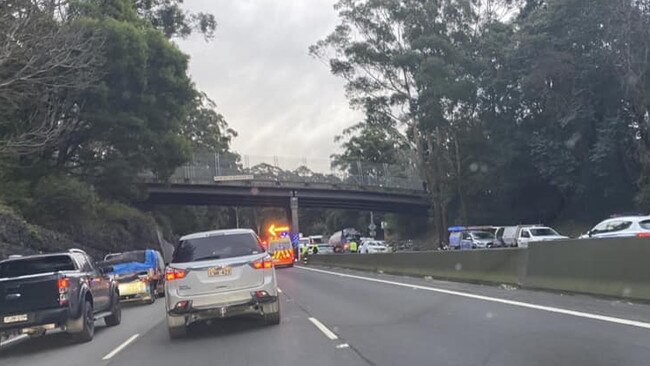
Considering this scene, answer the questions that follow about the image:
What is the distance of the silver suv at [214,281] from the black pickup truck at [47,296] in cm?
197

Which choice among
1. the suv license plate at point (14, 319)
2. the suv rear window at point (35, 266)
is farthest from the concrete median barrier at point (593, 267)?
the suv license plate at point (14, 319)

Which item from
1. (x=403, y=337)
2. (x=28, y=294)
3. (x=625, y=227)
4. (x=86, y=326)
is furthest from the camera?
(x=625, y=227)

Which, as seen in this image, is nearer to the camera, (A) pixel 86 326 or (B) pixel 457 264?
(A) pixel 86 326

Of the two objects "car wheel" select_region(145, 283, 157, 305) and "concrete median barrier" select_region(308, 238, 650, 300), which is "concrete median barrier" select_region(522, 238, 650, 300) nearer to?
"concrete median barrier" select_region(308, 238, 650, 300)

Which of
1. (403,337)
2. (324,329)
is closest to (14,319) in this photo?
(324,329)

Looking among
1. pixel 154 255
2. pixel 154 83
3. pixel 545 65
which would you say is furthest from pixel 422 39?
pixel 154 255

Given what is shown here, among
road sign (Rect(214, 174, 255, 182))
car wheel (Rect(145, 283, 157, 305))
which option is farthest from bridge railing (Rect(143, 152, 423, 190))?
car wheel (Rect(145, 283, 157, 305))

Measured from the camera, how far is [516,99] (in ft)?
156

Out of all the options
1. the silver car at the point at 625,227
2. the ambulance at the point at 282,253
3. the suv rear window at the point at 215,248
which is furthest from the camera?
the ambulance at the point at 282,253

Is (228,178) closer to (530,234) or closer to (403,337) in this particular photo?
(530,234)

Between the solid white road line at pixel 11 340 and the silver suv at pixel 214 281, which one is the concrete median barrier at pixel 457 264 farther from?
the solid white road line at pixel 11 340

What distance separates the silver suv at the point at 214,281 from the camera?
1248 cm

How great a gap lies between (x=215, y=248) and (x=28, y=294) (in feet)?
11.3

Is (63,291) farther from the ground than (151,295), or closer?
farther from the ground
